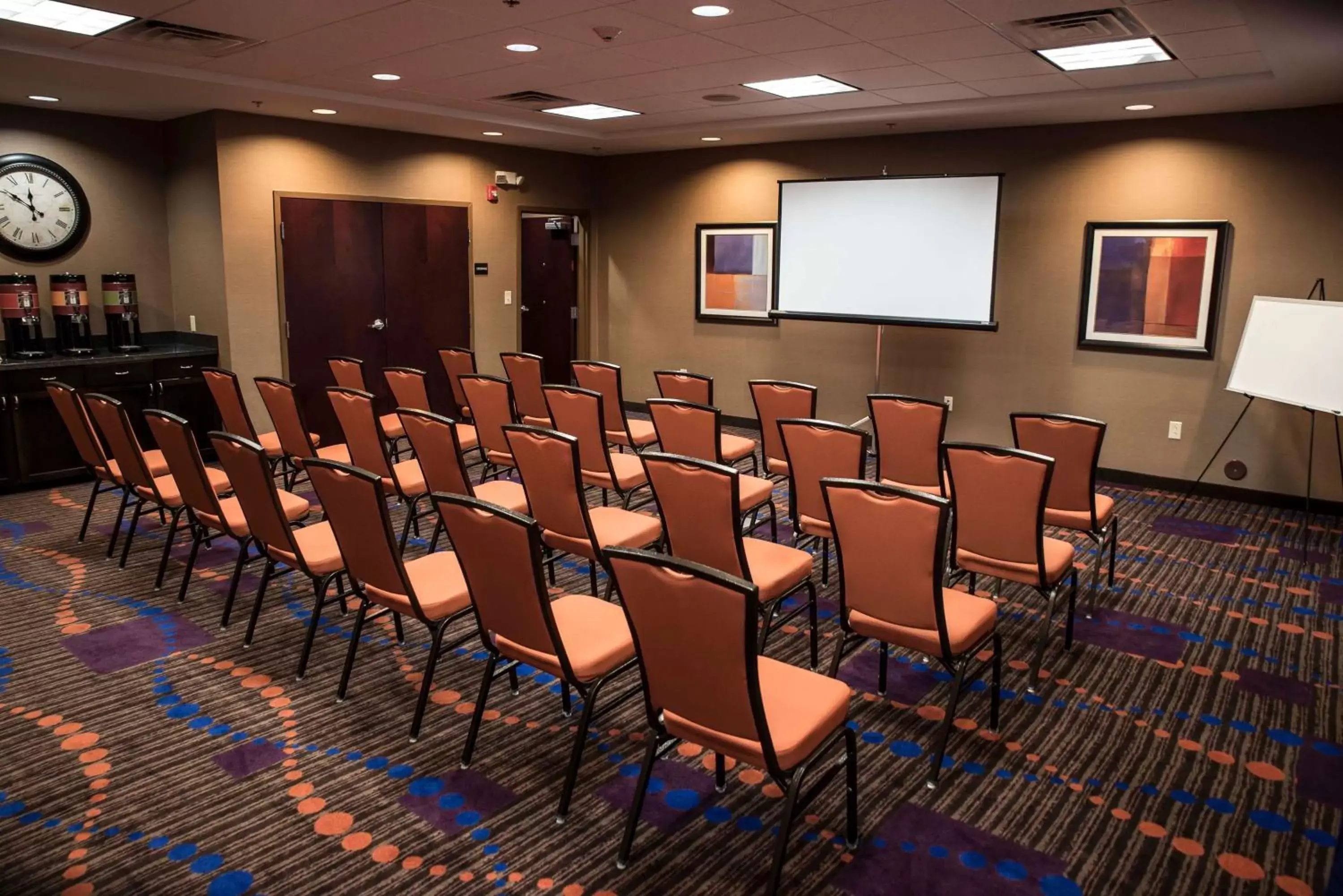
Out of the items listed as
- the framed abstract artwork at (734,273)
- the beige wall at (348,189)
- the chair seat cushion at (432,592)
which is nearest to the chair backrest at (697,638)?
the chair seat cushion at (432,592)

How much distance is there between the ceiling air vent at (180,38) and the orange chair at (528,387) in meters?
2.69

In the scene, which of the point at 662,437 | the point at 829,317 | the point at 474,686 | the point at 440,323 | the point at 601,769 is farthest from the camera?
the point at 440,323

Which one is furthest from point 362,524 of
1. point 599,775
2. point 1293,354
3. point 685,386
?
point 1293,354

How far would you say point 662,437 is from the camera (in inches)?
213

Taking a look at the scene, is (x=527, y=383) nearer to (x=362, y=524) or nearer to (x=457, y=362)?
(x=457, y=362)

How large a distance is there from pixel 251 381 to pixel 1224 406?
807 cm

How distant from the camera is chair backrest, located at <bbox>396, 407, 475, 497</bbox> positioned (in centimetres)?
440

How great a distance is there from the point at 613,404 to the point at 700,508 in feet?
9.61

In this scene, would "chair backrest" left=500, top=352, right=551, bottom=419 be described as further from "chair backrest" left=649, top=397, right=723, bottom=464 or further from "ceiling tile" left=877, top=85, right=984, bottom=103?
"ceiling tile" left=877, top=85, right=984, bottom=103

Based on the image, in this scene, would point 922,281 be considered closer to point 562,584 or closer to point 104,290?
point 562,584

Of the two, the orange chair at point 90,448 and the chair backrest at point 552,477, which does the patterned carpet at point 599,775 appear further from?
the orange chair at point 90,448

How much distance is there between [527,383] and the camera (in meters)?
6.95

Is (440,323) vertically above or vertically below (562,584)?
above

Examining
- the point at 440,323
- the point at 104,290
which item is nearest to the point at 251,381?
the point at 104,290
